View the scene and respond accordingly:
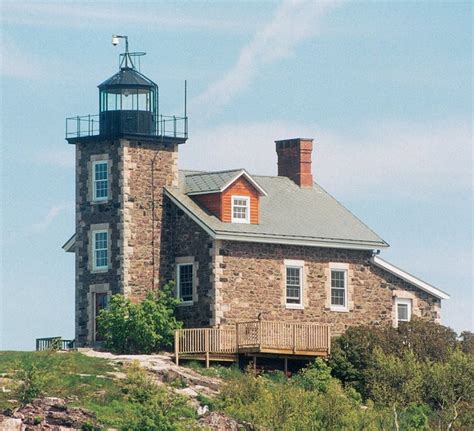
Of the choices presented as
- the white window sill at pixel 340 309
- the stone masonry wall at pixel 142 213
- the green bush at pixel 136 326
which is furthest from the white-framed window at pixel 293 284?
the stone masonry wall at pixel 142 213

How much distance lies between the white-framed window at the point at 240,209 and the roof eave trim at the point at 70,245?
6.14 metres

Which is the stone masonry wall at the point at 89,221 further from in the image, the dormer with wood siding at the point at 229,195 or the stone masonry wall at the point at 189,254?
the dormer with wood siding at the point at 229,195

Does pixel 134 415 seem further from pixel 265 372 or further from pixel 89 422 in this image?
pixel 265 372

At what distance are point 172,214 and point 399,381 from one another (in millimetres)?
10093

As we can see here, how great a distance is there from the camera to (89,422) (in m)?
57.2

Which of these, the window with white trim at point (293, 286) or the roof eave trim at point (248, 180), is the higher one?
the roof eave trim at point (248, 180)

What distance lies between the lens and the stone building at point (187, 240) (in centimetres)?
6750

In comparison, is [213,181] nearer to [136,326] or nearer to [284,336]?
[136,326]

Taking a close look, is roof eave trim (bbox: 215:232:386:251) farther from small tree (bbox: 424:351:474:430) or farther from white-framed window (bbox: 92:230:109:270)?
small tree (bbox: 424:351:474:430)

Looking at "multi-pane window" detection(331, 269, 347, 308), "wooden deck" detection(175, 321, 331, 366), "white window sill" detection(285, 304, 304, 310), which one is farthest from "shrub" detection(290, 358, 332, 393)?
"multi-pane window" detection(331, 269, 347, 308)

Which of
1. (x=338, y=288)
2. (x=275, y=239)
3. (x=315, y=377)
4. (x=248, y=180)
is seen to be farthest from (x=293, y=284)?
(x=315, y=377)

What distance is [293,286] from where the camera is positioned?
69062 millimetres

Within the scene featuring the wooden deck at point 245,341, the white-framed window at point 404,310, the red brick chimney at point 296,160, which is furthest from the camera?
the red brick chimney at point 296,160

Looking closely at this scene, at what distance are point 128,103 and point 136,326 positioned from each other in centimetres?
813
